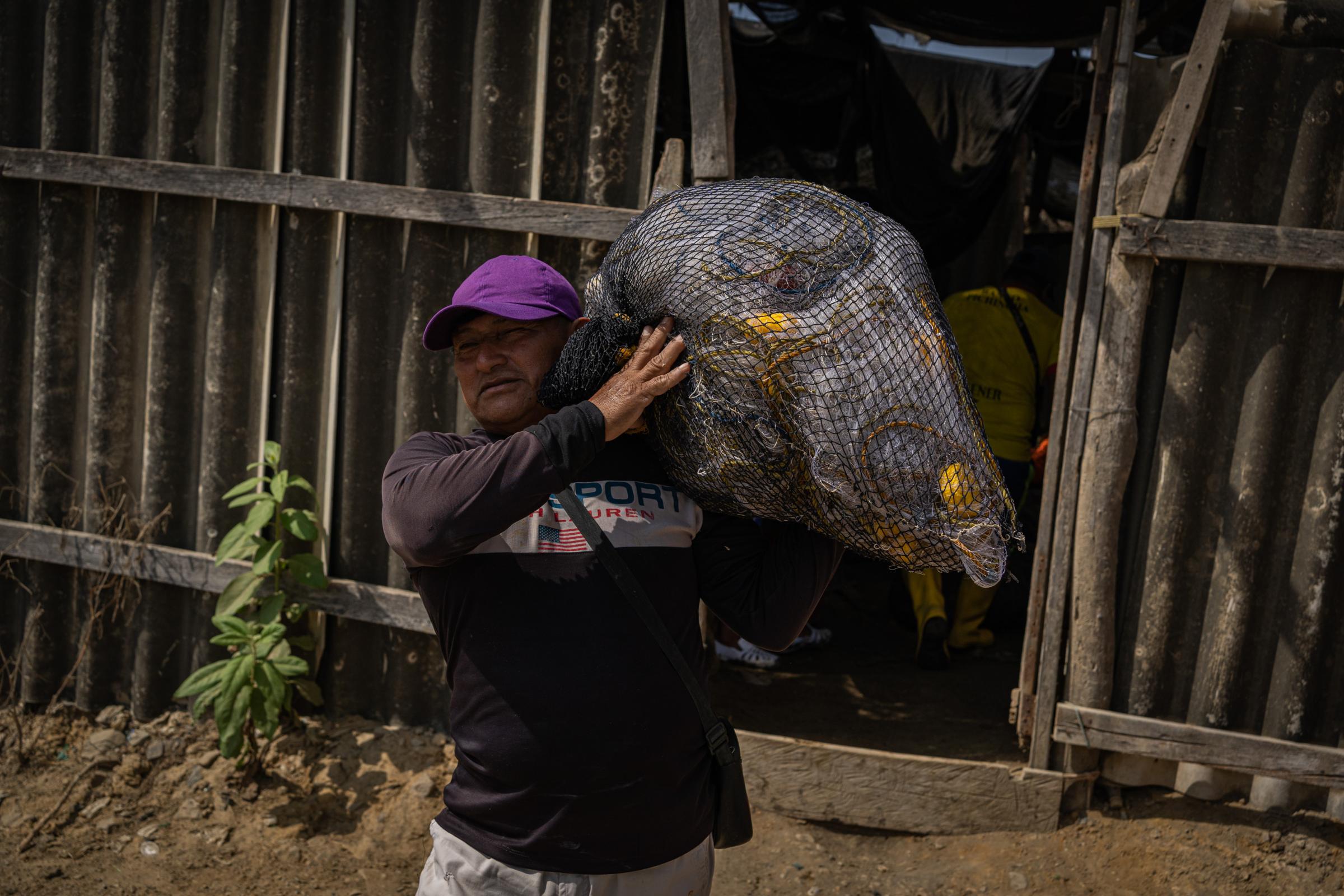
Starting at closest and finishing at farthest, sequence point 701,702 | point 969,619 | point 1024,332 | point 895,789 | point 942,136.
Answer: point 701,702 < point 895,789 < point 1024,332 < point 969,619 < point 942,136

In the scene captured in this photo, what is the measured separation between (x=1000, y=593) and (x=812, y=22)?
11.0ft

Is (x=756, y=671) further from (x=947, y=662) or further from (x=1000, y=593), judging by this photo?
(x=1000, y=593)

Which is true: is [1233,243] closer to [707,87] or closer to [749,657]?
[707,87]

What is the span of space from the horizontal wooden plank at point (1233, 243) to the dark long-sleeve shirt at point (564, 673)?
83.3 inches

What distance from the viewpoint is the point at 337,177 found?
12.4 feet

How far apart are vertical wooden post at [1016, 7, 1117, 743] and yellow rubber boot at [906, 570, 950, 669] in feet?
4.63

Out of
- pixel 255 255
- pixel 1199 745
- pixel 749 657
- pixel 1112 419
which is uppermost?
pixel 255 255

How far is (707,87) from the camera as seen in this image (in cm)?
347

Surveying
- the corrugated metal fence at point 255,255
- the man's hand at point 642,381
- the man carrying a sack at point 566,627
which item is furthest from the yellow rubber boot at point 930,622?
the man's hand at point 642,381

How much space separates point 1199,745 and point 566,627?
2.81 m

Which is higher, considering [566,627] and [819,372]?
[819,372]

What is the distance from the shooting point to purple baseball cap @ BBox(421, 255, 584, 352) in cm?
197

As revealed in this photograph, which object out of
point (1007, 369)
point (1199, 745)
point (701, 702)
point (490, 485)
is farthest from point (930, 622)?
point (490, 485)

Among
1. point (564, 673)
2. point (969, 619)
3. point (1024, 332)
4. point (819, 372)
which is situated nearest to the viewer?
point (819, 372)
